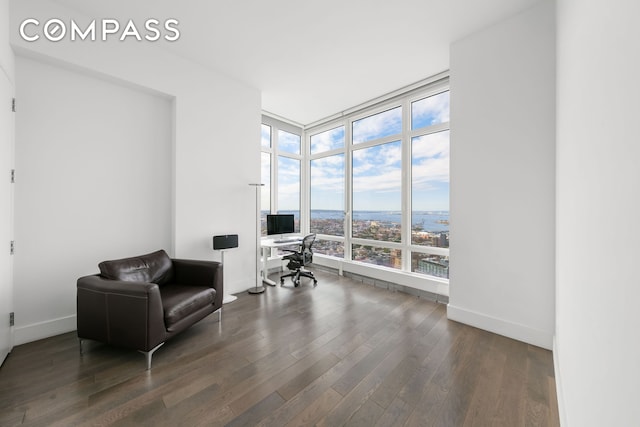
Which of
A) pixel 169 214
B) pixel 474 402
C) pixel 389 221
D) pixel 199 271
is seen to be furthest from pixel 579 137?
pixel 169 214

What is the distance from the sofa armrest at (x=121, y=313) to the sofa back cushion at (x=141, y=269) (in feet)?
0.57

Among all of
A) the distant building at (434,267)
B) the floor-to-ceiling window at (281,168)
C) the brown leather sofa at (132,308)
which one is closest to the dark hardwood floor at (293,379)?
the brown leather sofa at (132,308)

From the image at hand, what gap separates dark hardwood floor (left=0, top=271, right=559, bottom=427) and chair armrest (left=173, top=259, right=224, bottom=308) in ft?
1.52

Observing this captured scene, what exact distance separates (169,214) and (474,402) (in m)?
3.99

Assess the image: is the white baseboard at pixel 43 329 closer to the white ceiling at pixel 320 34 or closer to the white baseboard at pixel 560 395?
the white ceiling at pixel 320 34

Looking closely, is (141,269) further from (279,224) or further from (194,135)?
(279,224)

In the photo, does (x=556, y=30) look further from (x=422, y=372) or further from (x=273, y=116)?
(x=273, y=116)

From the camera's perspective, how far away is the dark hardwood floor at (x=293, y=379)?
1596 millimetres

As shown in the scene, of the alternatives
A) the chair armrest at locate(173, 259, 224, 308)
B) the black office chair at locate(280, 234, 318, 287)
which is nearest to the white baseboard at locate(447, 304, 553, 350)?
the black office chair at locate(280, 234, 318, 287)

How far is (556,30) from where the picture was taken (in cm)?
225

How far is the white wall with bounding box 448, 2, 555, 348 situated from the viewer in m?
2.38

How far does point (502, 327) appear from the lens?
103 inches

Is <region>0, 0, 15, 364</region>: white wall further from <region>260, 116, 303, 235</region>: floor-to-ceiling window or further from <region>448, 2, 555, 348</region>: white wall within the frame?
<region>448, 2, 555, 348</region>: white wall

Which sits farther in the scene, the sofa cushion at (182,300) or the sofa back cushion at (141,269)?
the sofa back cushion at (141,269)
